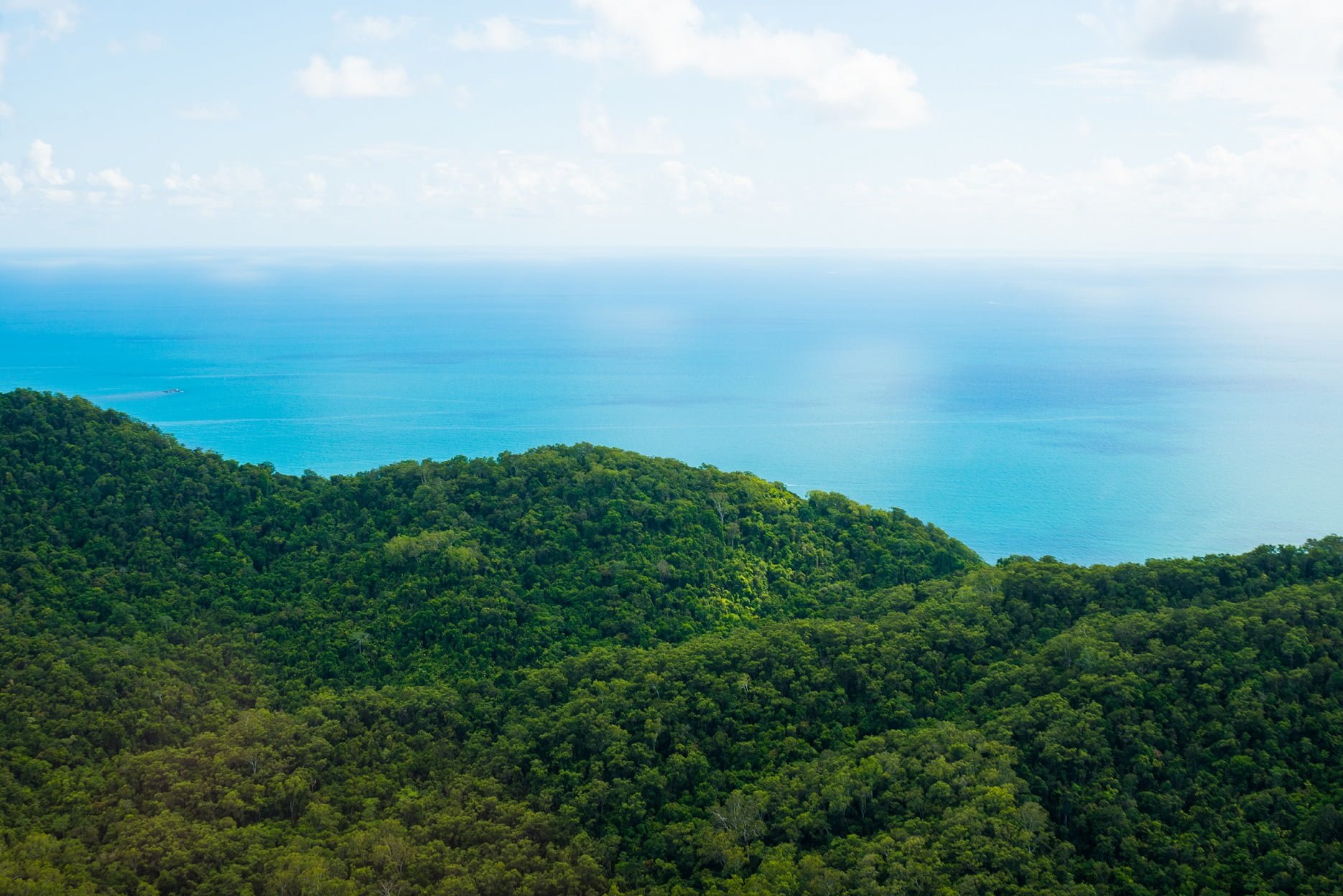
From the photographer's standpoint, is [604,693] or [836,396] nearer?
[604,693]

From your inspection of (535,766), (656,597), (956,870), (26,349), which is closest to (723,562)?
(656,597)

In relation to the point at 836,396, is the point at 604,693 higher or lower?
lower

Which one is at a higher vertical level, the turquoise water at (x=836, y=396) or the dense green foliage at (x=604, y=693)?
the turquoise water at (x=836, y=396)

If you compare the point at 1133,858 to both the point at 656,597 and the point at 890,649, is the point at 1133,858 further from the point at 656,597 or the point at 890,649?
the point at 656,597

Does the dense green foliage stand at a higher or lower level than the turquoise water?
lower

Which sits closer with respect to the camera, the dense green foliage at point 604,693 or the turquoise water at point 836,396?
the dense green foliage at point 604,693
